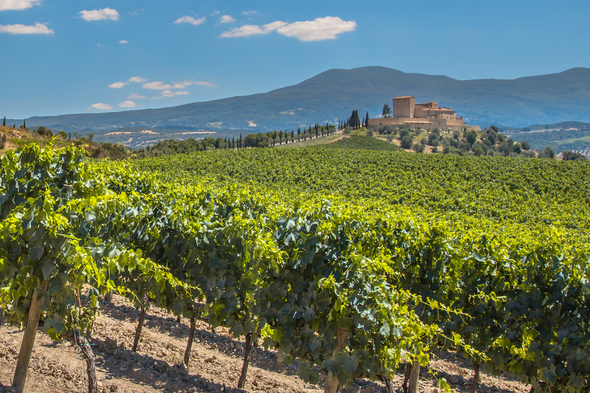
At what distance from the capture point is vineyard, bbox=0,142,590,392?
13.2 ft

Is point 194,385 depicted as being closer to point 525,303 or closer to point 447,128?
point 525,303

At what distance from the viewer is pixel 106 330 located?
7.34 meters

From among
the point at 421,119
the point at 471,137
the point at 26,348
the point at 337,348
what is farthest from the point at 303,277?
the point at 421,119

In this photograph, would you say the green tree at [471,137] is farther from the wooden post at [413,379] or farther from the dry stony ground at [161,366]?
the wooden post at [413,379]

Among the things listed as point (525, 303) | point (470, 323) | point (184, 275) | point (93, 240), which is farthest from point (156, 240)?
point (525, 303)

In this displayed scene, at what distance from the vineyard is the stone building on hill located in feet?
359

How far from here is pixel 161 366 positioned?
6238 millimetres

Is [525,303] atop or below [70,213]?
below

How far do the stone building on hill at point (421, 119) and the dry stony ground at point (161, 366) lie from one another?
10889 cm

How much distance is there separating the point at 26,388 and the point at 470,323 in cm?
586

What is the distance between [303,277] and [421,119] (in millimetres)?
122746

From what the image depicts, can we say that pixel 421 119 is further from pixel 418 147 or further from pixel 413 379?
pixel 413 379

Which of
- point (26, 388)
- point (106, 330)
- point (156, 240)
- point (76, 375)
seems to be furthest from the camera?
point (106, 330)

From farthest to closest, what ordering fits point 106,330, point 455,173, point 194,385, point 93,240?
point 455,173 → point 106,330 → point 194,385 → point 93,240
